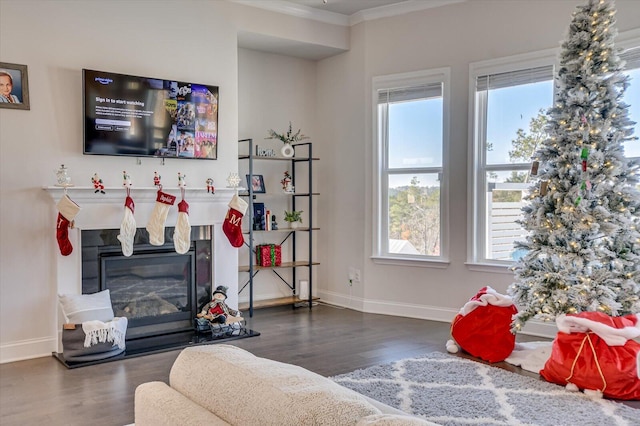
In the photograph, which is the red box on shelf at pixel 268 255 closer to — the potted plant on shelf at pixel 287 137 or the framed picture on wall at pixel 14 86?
the potted plant on shelf at pixel 287 137

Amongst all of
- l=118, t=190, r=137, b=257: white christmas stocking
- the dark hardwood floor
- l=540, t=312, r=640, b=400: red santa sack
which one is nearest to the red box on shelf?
the dark hardwood floor

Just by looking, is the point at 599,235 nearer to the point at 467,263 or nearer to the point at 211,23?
the point at 467,263

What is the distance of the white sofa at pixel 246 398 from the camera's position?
3.35ft

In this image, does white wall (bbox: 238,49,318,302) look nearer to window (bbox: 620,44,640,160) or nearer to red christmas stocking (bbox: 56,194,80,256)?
red christmas stocking (bbox: 56,194,80,256)

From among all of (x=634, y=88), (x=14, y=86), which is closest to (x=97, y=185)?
(x=14, y=86)

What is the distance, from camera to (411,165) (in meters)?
5.70

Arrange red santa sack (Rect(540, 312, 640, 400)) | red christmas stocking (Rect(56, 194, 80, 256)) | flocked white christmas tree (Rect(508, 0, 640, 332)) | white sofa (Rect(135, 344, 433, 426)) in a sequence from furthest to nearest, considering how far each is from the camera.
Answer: red christmas stocking (Rect(56, 194, 80, 256)), flocked white christmas tree (Rect(508, 0, 640, 332)), red santa sack (Rect(540, 312, 640, 400)), white sofa (Rect(135, 344, 433, 426))

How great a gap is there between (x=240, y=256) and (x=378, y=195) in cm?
163

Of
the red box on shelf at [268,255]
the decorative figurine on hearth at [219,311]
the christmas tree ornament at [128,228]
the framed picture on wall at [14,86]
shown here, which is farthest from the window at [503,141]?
the framed picture on wall at [14,86]

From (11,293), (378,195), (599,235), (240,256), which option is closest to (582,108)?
(599,235)

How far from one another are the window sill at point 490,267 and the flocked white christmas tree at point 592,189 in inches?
43.6

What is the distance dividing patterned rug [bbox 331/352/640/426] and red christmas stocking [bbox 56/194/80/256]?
2.29m

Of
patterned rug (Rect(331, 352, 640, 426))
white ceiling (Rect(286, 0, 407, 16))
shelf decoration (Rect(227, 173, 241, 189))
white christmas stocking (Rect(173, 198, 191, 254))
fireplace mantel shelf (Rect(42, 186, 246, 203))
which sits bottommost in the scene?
patterned rug (Rect(331, 352, 640, 426))

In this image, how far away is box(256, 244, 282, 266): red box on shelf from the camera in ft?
19.4
